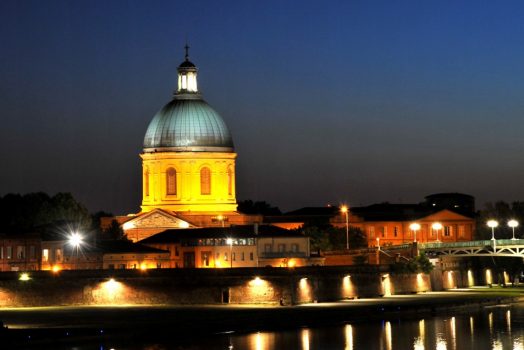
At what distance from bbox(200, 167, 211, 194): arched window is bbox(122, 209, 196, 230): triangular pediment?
464 cm

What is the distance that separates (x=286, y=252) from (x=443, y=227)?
128 ft

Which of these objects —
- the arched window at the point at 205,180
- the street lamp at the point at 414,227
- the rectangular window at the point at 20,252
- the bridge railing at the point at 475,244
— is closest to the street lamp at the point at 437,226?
the street lamp at the point at 414,227

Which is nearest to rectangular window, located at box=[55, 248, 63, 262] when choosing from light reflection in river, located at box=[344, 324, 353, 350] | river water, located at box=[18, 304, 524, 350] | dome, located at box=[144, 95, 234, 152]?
dome, located at box=[144, 95, 234, 152]

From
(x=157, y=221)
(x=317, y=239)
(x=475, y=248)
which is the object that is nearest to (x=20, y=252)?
(x=157, y=221)

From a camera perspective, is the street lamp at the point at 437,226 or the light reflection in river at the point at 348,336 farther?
the street lamp at the point at 437,226

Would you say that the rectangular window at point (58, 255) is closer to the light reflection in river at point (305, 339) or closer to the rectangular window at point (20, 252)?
the rectangular window at point (20, 252)

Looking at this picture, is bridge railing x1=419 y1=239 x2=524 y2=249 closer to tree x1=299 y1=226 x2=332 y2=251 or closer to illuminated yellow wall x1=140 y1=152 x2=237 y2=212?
tree x1=299 y1=226 x2=332 y2=251

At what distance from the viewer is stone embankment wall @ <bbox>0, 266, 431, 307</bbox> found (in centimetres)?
9162

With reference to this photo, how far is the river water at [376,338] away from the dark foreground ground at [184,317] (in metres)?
1.18

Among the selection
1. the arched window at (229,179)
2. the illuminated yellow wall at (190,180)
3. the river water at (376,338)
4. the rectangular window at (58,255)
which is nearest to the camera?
the river water at (376,338)

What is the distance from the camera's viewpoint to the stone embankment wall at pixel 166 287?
91.6 metres

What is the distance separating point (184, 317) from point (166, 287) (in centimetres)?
995

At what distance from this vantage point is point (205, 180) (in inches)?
5271

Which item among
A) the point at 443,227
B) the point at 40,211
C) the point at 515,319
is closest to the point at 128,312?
the point at 515,319
